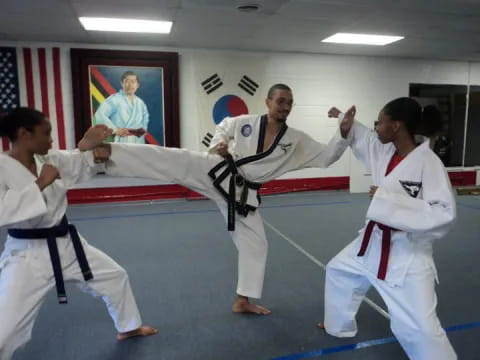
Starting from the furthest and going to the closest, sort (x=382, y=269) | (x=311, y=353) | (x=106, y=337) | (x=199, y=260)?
1. (x=199, y=260)
2. (x=106, y=337)
3. (x=311, y=353)
4. (x=382, y=269)

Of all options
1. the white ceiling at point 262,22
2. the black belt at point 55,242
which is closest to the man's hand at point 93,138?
the black belt at point 55,242

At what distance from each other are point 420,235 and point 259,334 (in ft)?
3.29

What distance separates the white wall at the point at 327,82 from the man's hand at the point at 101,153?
423 centimetres

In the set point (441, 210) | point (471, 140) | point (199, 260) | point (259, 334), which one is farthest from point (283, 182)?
point (441, 210)

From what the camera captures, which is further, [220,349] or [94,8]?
[94,8]

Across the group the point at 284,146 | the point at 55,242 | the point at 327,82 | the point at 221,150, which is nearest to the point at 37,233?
the point at 55,242

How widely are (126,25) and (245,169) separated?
11.0 ft

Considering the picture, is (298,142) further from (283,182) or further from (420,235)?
(283,182)

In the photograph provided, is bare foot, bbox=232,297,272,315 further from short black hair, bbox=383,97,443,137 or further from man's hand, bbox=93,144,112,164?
short black hair, bbox=383,97,443,137

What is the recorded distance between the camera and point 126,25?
15.2 ft

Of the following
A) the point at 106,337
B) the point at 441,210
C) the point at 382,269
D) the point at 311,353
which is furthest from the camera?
the point at 106,337

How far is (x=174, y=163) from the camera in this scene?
6.41 feet

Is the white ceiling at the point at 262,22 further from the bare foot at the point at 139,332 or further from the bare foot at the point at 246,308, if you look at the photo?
the bare foot at the point at 139,332

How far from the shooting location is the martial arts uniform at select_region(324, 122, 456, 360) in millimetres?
1498
